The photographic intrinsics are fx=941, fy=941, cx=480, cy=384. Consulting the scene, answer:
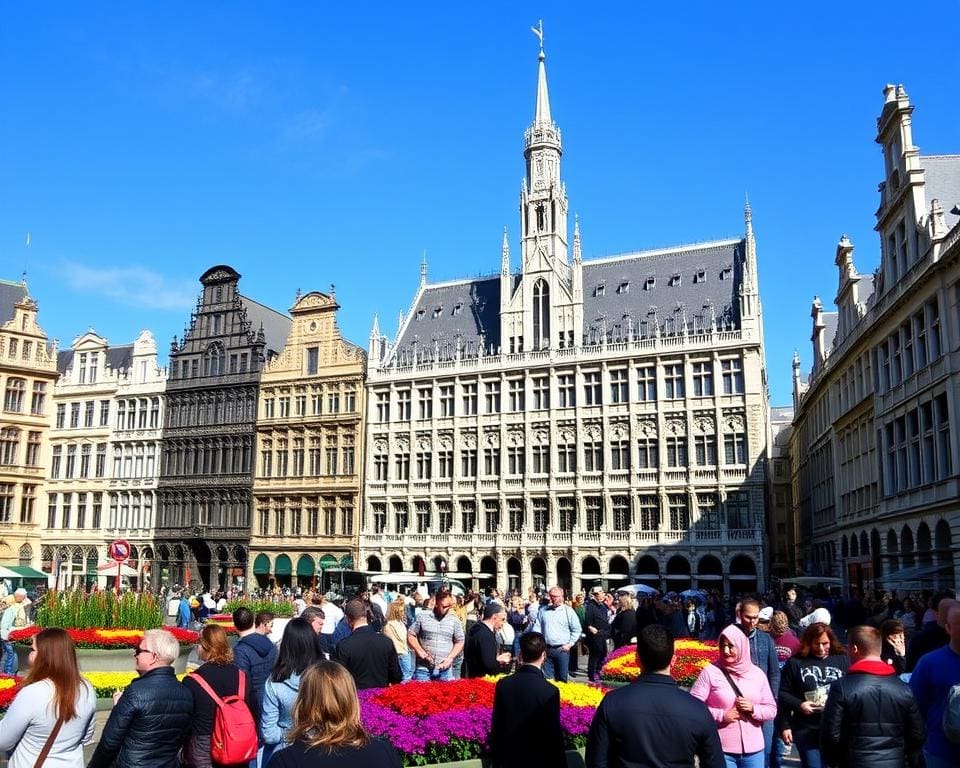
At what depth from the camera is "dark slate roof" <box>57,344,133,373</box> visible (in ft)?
227

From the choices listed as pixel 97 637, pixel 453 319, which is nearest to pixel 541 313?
pixel 453 319

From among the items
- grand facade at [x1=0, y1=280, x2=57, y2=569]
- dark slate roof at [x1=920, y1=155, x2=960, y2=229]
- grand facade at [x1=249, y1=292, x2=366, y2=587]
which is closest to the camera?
dark slate roof at [x1=920, y1=155, x2=960, y2=229]

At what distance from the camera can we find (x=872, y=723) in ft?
22.1

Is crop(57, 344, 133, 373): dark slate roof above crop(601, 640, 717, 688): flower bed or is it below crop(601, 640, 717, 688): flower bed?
above

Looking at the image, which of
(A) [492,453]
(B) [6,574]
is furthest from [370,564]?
(B) [6,574]

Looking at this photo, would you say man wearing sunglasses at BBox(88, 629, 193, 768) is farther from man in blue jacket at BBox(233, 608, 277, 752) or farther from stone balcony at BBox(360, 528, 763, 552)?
stone balcony at BBox(360, 528, 763, 552)

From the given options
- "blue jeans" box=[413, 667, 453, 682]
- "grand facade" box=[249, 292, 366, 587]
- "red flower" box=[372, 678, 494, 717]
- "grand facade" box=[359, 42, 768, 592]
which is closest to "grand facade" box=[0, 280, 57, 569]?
"grand facade" box=[249, 292, 366, 587]

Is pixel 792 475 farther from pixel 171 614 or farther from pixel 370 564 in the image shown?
pixel 171 614

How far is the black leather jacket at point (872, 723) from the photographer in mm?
6742

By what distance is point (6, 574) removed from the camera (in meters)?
42.4

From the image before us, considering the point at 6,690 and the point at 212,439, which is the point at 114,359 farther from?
the point at 6,690

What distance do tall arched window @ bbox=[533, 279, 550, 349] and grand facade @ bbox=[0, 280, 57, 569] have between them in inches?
1367

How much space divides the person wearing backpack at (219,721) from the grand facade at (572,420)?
43637mm

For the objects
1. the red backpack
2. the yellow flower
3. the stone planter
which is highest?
→ the red backpack
